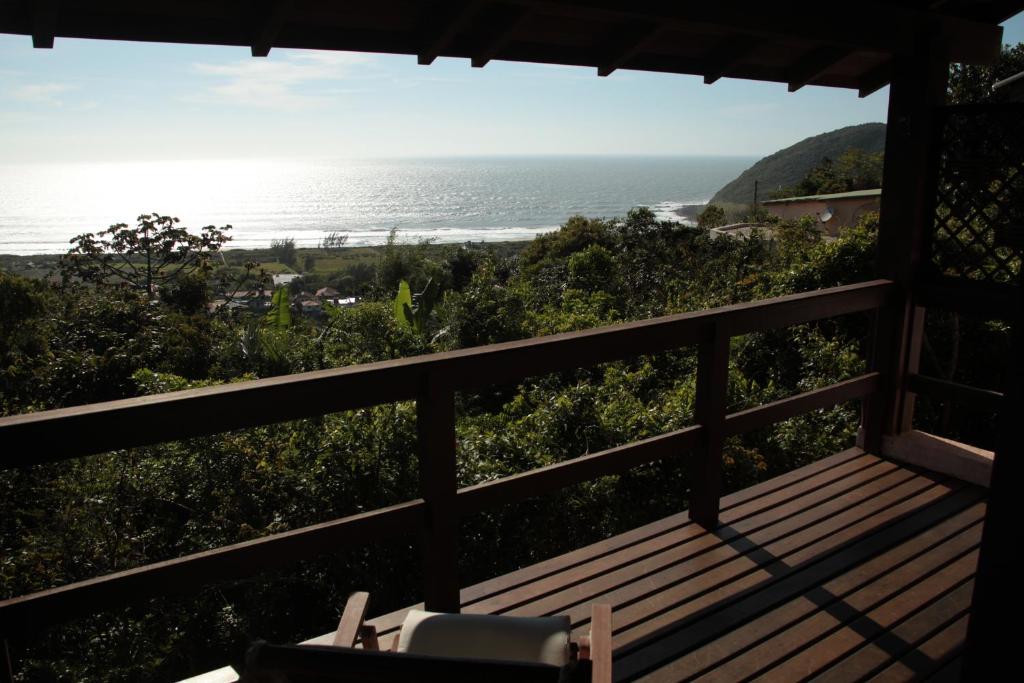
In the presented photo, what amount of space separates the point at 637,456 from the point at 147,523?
4564 millimetres

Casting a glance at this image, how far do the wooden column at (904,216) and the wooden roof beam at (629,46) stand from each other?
58.8 inches

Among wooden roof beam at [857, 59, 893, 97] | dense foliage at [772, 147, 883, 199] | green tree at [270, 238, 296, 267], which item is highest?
dense foliage at [772, 147, 883, 199]

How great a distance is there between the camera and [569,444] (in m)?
5.91

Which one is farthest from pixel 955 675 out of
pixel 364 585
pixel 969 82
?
pixel 969 82

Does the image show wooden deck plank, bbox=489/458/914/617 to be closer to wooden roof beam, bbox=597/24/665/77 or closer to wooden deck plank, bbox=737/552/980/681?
wooden deck plank, bbox=737/552/980/681

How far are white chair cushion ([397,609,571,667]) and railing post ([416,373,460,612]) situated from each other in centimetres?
38

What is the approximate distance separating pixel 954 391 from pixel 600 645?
2754 millimetres

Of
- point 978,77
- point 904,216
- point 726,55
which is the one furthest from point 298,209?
point 904,216

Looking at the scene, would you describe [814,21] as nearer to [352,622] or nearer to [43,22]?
[43,22]

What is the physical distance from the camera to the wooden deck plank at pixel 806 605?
6.91ft

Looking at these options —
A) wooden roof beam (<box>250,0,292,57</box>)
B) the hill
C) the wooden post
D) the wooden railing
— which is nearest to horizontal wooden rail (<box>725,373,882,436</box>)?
the wooden railing

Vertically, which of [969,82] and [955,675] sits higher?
[969,82]

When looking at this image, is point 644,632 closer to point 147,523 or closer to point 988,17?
point 988,17

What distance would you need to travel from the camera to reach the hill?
52469mm
